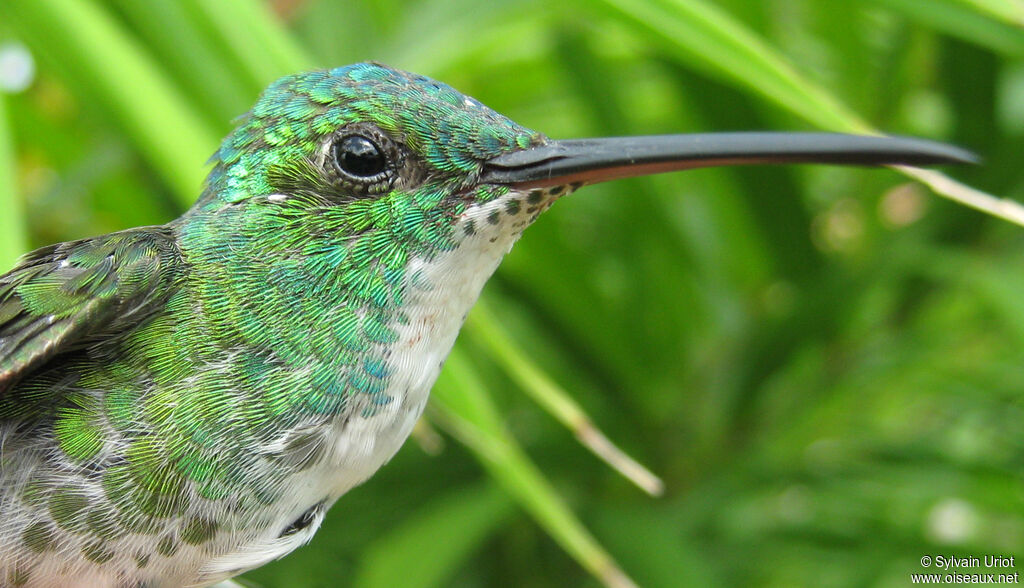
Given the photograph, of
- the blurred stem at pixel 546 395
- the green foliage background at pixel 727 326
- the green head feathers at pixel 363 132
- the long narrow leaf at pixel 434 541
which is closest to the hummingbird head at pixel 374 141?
the green head feathers at pixel 363 132

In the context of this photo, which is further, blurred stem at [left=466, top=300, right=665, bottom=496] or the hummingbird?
blurred stem at [left=466, top=300, right=665, bottom=496]

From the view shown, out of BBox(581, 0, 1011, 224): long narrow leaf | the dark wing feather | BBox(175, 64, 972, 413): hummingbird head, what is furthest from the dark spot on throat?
BBox(581, 0, 1011, 224): long narrow leaf

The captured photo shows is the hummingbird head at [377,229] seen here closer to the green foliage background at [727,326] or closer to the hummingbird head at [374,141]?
the hummingbird head at [374,141]

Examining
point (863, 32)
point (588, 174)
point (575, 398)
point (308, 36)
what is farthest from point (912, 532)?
point (308, 36)

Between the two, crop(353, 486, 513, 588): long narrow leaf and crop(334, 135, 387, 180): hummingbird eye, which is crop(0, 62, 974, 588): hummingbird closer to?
crop(334, 135, 387, 180): hummingbird eye

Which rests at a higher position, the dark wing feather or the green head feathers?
the green head feathers

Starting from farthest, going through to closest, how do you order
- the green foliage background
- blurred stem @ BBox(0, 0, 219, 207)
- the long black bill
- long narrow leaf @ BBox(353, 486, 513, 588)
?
the green foliage background
long narrow leaf @ BBox(353, 486, 513, 588)
blurred stem @ BBox(0, 0, 219, 207)
the long black bill

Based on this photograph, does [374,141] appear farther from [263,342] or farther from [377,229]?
[263,342]
